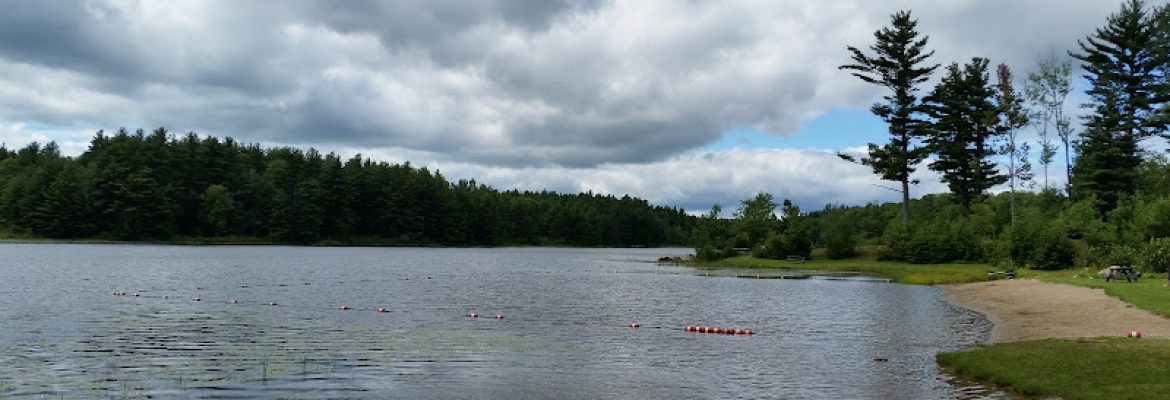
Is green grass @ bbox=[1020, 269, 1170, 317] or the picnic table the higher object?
the picnic table

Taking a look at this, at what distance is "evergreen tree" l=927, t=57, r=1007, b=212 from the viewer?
9625cm

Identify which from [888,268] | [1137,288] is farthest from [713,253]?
[1137,288]

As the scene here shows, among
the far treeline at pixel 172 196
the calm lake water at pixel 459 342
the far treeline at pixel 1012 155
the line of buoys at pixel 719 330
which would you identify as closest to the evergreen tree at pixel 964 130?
the far treeline at pixel 1012 155

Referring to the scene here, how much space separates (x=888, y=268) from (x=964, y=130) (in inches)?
897

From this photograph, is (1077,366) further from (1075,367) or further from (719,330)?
(719,330)

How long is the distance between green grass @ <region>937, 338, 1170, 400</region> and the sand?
4.04 m

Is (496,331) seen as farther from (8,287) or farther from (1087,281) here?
(1087,281)

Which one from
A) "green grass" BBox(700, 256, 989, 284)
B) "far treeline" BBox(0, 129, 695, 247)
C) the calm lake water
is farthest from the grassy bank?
"far treeline" BBox(0, 129, 695, 247)

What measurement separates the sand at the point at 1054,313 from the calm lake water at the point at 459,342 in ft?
5.81

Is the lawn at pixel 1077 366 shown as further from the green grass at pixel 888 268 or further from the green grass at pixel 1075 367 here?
the green grass at pixel 888 268

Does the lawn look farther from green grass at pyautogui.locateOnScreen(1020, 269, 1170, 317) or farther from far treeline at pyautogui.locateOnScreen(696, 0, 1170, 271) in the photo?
far treeline at pyautogui.locateOnScreen(696, 0, 1170, 271)

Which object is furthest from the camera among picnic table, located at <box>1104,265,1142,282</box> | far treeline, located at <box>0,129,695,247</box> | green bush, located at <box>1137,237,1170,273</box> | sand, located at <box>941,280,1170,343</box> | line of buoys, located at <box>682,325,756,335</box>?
far treeline, located at <box>0,129,695,247</box>

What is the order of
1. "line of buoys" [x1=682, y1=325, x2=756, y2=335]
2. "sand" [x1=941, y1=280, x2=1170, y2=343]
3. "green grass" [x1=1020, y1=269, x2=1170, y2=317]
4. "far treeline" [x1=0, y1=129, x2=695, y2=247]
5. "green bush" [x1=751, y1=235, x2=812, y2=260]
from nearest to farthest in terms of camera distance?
1. "sand" [x1=941, y1=280, x2=1170, y2=343]
2. "line of buoys" [x1=682, y1=325, x2=756, y2=335]
3. "green grass" [x1=1020, y1=269, x2=1170, y2=317]
4. "green bush" [x1=751, y1=235, x2=812, y2=260]
5. "far treeline" [x1=0, y1=129, x2=695, y2=247]

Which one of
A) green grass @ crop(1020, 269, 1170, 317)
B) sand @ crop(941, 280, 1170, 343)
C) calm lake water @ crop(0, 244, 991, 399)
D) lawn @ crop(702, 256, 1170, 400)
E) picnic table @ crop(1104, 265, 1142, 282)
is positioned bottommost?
calm lake water @ crop(0, 244, 991, 399)
